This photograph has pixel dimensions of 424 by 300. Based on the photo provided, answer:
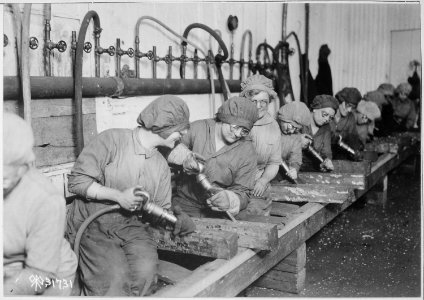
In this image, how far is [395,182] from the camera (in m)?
5.15

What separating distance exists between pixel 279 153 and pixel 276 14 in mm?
1845

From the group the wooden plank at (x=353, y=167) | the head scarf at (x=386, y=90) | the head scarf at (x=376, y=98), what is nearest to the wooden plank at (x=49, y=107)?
the wooden plank at (x=353, y=167)

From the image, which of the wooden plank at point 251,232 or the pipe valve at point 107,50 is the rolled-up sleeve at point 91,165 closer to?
the wooden plank at point 251,232

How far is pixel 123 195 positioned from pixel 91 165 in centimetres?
17

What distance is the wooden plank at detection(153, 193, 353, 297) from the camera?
150 centimetres

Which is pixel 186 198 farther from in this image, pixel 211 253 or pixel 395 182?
pixel 395 182

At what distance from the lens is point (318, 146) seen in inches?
136

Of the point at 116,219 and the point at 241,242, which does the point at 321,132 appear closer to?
the point at 241,242

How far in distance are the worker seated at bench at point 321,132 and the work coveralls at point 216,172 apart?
1129 mm

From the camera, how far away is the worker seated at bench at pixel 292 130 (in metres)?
2.96

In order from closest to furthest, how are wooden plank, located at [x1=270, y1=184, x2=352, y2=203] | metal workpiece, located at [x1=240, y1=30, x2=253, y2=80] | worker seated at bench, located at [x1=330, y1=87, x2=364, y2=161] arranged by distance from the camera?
1. wooden plank, located at [x1=270, y1=184, x2=352, y2=203]
2. metal workpiece, located at [x1=240, y1=30, x2=253, y2=80]
3. worker seated at bench, located at [x1=330, y1=87, x2=364, y2=161]

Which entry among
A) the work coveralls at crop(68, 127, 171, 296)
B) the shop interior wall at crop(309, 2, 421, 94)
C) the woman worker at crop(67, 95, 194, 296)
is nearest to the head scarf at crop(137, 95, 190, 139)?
the woman worker at crop(67, 95, 194, 296)

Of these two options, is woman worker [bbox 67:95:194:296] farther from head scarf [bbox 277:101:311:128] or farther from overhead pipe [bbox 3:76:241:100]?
head scarf [bbox 277:101:311:128]

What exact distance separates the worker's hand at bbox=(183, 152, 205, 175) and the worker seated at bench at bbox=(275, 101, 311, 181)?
103cm
